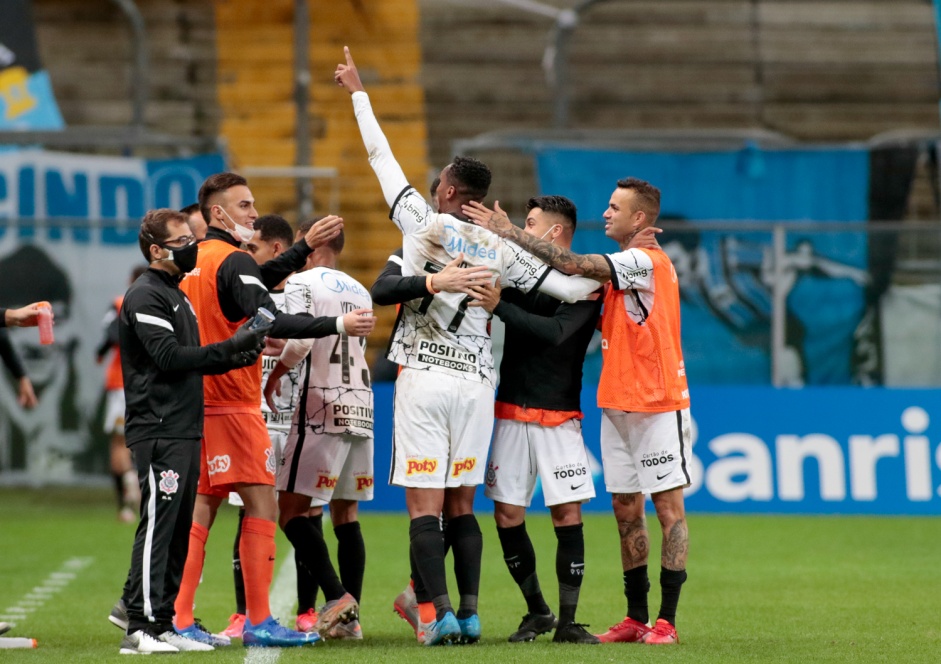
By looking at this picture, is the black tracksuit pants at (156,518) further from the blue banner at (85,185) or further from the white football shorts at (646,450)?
the blue banner at (85,185)

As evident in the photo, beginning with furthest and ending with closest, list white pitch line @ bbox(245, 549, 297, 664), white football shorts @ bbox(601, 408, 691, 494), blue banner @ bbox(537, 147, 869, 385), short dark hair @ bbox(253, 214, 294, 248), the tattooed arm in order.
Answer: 1. blue banner @ bbox(537, 147, 869, 385)
2. short dark hair @ bbox(253, 214, 294, 248)
3. white football shorts @ bbox(601, 408, 691, 494)
4. the tattooed arm
5. white pitch line @ bbox(245, 549, 297, 664)

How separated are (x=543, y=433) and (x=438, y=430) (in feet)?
1.88

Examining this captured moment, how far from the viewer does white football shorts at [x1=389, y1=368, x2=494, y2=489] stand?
22.7 feet

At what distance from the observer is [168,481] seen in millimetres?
6562

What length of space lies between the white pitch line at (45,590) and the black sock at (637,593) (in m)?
3.46

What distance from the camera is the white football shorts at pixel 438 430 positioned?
6934 millimetres

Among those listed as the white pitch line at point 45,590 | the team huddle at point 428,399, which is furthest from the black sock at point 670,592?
the white pitch line at point 45,590

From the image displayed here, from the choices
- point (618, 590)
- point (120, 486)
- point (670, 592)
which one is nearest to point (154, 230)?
point (670, 592)

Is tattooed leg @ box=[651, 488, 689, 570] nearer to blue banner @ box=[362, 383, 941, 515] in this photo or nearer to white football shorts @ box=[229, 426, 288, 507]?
white football shorts @ box=[229, 426, 288, 507]

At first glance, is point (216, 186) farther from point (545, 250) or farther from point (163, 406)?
point (545, 250)

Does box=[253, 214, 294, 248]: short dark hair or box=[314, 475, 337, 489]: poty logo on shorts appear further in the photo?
box=[253, 214, 294, 248]: short dark hair

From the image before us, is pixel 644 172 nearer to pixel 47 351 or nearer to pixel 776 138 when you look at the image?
pixel 776 138

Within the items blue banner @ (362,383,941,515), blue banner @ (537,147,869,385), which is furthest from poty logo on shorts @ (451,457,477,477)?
blue banner @ (537,147,869,385)

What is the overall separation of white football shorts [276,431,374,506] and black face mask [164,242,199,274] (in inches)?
46.5
